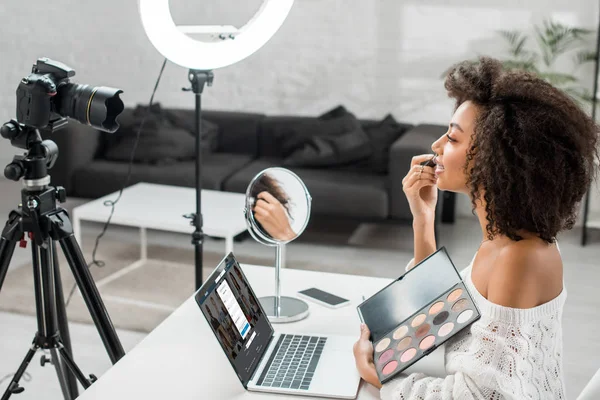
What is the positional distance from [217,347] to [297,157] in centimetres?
303

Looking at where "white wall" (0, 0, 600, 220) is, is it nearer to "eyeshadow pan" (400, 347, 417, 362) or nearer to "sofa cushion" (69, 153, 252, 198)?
"sofa cushion" (69, 153, 252, 198)

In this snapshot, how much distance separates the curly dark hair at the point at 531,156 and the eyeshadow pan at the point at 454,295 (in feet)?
0.40

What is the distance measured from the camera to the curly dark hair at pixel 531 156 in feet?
4.19

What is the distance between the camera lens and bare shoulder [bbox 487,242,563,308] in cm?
128

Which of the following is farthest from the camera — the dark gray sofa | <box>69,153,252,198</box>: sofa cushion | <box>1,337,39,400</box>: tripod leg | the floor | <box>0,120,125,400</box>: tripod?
<box>69,153,252,198</box>: sofa cushion

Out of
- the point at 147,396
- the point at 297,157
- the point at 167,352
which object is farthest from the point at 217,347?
the point at 297,157

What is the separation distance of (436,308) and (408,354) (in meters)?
0.10

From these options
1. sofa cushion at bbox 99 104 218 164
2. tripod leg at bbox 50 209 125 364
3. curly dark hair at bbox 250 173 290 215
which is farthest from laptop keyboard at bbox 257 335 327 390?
sofa cushion at bbox 99 104 218 164

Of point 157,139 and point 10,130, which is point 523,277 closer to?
point 10,130

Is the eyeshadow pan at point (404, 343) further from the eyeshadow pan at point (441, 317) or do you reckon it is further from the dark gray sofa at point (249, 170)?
the dark gray sofa at point (249, 170)

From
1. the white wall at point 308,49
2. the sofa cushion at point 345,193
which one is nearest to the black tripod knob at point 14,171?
the sofa cushion at point 345,193

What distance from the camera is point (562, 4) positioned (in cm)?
457

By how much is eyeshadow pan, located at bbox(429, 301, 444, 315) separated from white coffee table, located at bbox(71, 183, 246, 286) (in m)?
1.89

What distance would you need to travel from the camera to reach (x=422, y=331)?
Result: 1372 mm
